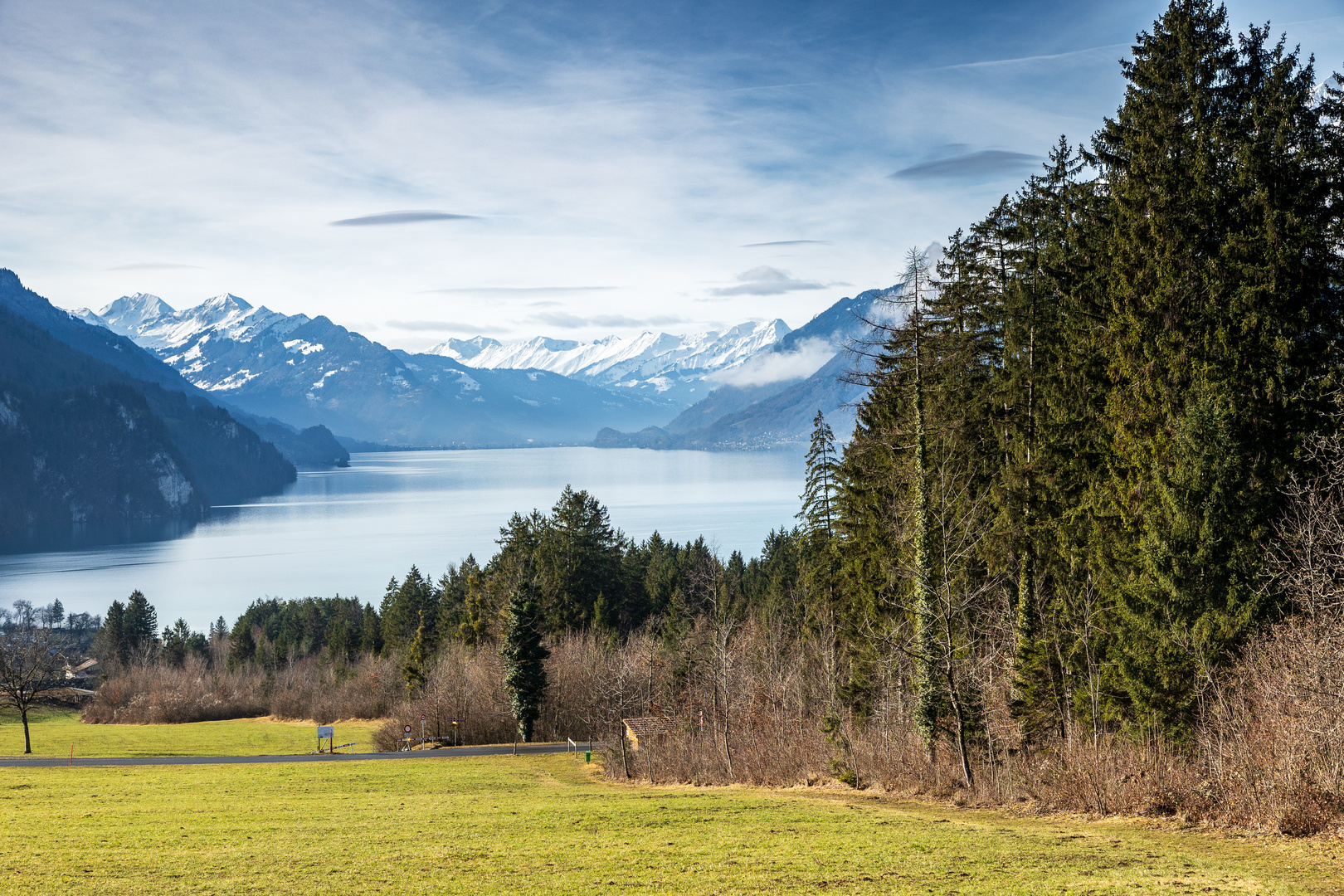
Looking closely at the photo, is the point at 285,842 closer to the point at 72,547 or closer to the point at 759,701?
the point at 759,701

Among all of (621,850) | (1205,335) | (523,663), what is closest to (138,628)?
(523,663)

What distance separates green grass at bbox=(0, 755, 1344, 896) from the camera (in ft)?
37.9

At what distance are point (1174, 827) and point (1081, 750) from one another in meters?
3.12

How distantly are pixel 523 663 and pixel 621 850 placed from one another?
32.3 m

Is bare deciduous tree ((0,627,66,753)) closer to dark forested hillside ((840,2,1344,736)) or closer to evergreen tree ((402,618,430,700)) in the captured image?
evergreen tree ((402,618,430,700))

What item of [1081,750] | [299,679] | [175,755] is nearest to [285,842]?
[1081,750]

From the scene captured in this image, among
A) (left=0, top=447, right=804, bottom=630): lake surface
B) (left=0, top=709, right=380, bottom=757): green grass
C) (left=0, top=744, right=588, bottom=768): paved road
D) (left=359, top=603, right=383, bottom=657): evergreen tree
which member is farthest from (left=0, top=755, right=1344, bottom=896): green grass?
(left=0, top=447, right=804, bottom=630): lake surface

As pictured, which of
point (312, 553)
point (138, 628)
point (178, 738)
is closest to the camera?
point (178, 738)

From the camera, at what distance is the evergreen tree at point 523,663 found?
45281 millimetres

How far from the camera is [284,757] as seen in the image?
4212 centimetres

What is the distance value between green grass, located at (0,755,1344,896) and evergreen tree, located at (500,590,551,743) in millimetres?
22375

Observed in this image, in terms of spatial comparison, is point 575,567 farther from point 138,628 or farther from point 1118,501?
point 138,628

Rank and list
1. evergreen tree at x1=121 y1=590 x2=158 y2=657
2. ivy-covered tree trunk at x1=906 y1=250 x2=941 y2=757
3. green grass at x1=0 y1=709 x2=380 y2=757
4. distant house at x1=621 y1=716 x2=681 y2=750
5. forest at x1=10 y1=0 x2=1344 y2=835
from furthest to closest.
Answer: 1. evergreen tree at x1=121 y1=590 x2=158 y2=657
2. green grass at x1=0 y1=709 x2=380 y2=757
3. distant house at x1=621 y1=716 x2=681 y2=750
4. ivy-covered tree trunk at x1=906 y1=250 x2=941 y2=757
5. forest at x1=10 y1=0 x2=1344 y2=835

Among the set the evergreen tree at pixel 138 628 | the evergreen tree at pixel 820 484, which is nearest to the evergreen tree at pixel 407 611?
the evergreen tree at pixel 138 628
